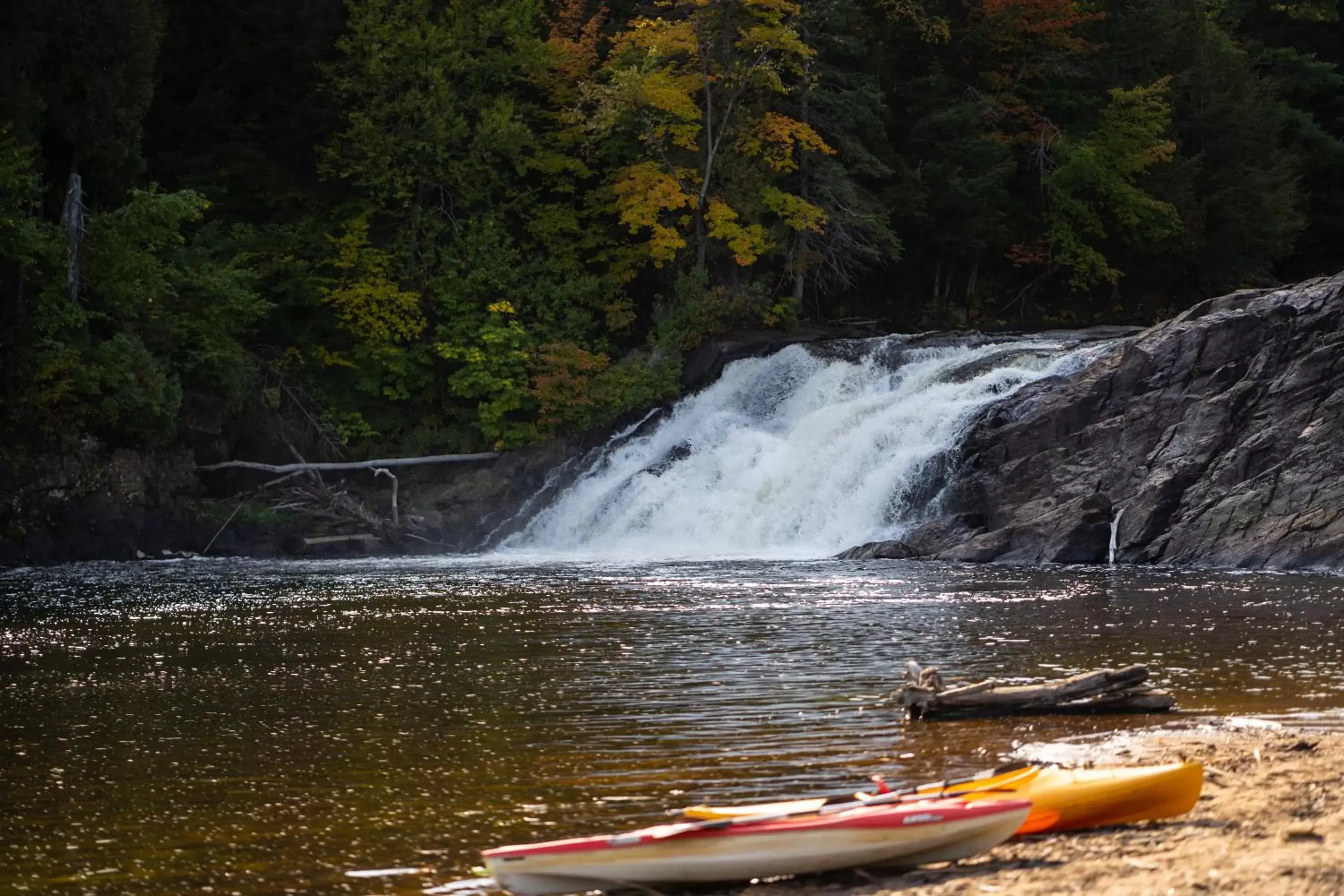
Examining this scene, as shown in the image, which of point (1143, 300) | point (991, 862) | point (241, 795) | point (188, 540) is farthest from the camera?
point (1143, 300)

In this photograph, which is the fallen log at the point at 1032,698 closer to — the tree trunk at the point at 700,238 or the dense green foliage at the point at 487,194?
the dense green foliage at the point at 487,194

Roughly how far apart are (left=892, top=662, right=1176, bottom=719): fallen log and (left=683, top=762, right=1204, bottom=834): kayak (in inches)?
103

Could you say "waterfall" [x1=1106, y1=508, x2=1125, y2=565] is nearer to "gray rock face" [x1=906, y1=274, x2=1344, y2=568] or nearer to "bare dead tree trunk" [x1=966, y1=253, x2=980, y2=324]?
"gray rock face" [x1=906, y1=274, x2=1344, y2=568]

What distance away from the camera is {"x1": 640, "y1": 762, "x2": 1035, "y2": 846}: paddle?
562 cm

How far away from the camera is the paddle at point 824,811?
562 centimetres

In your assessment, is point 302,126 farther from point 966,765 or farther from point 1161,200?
point 966,765

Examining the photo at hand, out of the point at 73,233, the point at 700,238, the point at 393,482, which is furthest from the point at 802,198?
the point at 73,233

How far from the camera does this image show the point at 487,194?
1198 inches

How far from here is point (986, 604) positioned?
15086 mm

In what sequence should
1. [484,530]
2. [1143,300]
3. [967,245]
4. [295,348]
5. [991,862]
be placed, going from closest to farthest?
[991,862] → [484,530] → [295,348] → [967,245] → [1143,300]

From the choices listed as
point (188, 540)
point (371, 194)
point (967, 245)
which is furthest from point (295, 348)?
point (967, 245)

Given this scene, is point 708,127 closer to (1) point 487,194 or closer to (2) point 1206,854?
(1) point 487,194

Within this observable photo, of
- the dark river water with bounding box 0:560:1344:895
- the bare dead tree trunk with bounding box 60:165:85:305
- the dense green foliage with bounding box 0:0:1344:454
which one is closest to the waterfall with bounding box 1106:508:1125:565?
the dark river water with bounding box 0:560:1344:895

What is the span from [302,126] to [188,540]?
10.2 meters
